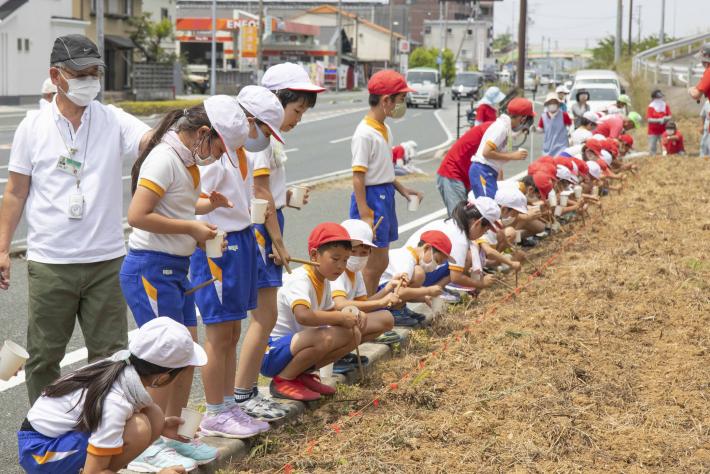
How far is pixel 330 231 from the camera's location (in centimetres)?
504

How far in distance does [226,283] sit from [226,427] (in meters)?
0.68

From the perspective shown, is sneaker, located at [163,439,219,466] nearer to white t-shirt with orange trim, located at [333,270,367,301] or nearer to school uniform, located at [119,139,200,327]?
school uniform, located at [119,139,200,327]

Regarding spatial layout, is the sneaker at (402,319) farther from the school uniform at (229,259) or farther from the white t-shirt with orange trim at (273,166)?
the school uniform at (229,259)

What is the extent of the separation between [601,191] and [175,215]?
10236 mm

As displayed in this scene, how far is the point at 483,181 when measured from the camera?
28.1ft

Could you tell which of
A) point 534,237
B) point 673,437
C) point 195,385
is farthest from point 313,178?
point 673,437

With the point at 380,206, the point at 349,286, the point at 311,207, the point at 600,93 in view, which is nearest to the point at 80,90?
the point at 349,286

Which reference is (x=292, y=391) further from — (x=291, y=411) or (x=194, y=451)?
(x=194, y=451)

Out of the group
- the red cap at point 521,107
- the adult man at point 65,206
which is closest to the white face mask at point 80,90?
the adult man at point 65,206

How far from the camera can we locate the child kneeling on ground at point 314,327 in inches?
197

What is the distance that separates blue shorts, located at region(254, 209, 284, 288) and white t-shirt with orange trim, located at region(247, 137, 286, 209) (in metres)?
0.29

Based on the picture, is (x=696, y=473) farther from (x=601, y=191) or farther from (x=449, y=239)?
(x=601, y=191)

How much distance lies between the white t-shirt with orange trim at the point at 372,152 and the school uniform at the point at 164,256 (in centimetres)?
247

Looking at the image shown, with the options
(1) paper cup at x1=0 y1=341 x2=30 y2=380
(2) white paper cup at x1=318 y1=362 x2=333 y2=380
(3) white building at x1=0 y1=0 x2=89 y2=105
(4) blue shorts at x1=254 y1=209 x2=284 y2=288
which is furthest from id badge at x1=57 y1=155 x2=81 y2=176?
(3) white building at x1=0 y1=0 x2=89 y2=105
